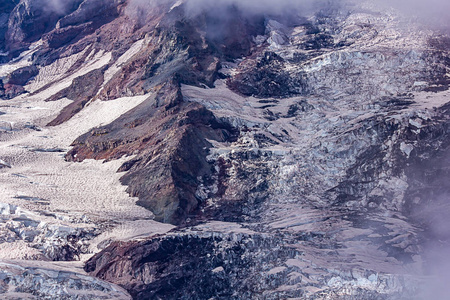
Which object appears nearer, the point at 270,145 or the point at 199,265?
the point at 199,265

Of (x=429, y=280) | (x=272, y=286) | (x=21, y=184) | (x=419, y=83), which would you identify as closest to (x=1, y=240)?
(x=21, y=184)

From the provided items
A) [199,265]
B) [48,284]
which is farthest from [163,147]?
[48,284]

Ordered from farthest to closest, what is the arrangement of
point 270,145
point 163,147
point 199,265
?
point 270,145
point 163,147
point 199,265

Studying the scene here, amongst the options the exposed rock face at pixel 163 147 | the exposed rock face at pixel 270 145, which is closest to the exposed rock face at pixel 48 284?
the exposed rock face at pixel 270 145

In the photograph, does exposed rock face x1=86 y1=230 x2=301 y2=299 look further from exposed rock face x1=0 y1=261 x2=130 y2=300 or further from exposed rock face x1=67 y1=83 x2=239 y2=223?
exposed rock face x1=67 y1=83 x2=239 y2=223

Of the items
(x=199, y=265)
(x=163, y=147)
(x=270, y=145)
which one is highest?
(x=163, y=147)

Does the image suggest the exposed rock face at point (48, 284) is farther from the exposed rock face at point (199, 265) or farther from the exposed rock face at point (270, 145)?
the exposed rock face at point (270, 145)

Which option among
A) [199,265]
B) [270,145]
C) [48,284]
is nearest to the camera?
[48,284]

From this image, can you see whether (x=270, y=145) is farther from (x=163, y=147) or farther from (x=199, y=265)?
(x=199, y=265)
